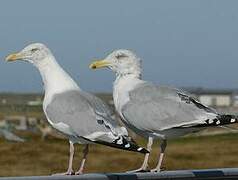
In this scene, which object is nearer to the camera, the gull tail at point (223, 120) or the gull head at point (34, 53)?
the gull tail at point (223, 120)

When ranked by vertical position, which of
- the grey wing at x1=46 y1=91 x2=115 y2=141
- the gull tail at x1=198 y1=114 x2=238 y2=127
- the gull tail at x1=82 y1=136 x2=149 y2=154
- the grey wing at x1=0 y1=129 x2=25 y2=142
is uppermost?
the gull tail at x1=198 y1=114 x2=238 y2=127

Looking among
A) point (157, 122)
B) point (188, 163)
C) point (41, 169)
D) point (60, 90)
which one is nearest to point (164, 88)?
point (157, 122)

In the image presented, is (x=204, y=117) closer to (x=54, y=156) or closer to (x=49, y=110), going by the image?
(x=49, y=110)

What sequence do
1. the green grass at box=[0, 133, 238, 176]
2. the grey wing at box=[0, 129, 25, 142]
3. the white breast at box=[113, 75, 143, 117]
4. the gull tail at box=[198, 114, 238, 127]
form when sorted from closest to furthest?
the gull tail at box=[198, 114, 238, 127]
the white breast at box=[113, 75, 143, 117]
the green grass at box=[0, 133, 238, 176]
the grey wing at box=[0, 129, 25, 142]

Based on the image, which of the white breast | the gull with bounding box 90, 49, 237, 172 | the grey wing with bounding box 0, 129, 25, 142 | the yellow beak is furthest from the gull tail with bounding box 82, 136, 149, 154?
the grey wing with bounding box 0, 129, 25, 142

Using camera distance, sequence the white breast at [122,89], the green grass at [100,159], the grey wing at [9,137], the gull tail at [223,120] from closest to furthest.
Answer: the gull tail at [223,120] < the white breast at [122,89] < the green grass at [100,159] < the grey wing at [9,137]

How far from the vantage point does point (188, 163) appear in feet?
81.1

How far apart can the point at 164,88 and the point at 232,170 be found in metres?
0.67

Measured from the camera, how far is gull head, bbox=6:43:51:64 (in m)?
5.49

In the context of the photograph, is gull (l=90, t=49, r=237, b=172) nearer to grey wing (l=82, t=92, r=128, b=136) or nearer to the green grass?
grey wing (l=82, t=92, r=128, b=136)

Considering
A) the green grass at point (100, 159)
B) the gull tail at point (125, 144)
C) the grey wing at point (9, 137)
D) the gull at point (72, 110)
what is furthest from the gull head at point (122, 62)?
the grey wing at point (9, 137)

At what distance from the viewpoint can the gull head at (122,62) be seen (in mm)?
5469

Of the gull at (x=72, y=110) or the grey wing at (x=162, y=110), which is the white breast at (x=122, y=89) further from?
the gull at (x=72, y=110)

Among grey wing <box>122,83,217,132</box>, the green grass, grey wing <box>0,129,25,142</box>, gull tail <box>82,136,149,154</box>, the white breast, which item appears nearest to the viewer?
gull tail <box>82,136,149,154</box>
